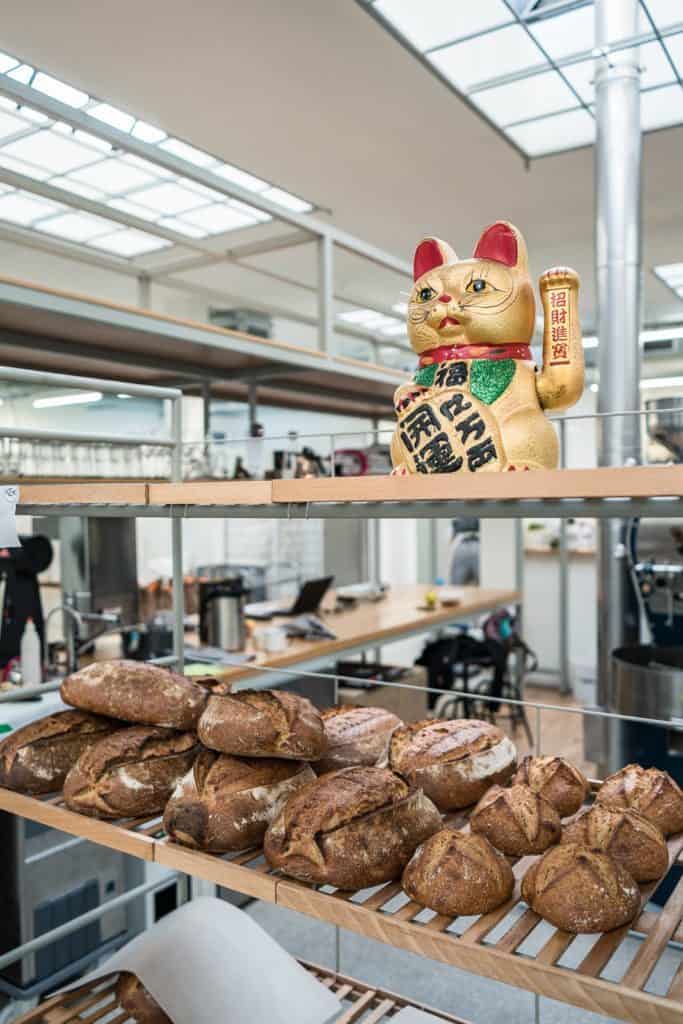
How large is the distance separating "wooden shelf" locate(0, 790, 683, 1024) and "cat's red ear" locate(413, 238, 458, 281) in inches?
29.6

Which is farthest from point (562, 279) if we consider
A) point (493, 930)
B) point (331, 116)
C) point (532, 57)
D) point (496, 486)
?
point (331, 116)

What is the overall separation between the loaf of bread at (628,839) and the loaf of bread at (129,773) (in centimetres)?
56

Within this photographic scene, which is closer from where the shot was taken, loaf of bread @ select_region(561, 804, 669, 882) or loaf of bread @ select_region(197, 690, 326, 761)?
loaf of bread @ select_region(561, 804, 669, 882)

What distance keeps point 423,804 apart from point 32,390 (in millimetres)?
2770

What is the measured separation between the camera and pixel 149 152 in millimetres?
2418

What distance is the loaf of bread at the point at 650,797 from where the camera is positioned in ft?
3.52

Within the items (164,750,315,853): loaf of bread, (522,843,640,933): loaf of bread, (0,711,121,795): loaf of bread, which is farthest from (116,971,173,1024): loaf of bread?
(522,843,640,933): loaf of bread

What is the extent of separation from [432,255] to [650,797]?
77 centimetres

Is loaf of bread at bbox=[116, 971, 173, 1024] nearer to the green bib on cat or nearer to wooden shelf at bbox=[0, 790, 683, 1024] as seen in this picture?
wooden shelf at bbox=[0, 790, 683, 1024]

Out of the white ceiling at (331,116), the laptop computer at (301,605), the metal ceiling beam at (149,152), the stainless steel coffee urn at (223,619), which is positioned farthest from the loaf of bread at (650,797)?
the white ceiling at (331,116)

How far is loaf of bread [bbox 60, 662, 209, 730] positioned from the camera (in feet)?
4.21

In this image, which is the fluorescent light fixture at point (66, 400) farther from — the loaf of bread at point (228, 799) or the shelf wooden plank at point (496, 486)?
the shelf wooden plank at point (496, 486)

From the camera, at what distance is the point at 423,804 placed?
1.06 meters

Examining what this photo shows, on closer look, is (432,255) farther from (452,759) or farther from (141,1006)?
(141,1006)
